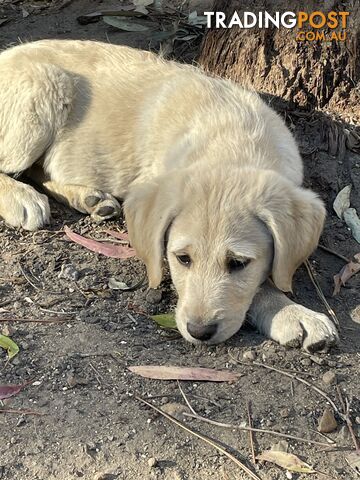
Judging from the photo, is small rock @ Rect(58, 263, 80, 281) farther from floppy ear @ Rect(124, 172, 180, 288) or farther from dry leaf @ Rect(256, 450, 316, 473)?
dry leaf @ Rect(256, 450, 316, 473)

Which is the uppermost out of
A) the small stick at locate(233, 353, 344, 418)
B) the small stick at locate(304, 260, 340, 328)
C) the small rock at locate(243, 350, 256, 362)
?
the small stick at locate(233, 353, 344, 418)

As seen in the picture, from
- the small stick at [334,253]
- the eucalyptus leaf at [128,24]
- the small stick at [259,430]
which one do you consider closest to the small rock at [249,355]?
the small stick at [259,430]

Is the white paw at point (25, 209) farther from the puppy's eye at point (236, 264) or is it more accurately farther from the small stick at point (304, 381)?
the small stick at point (304, 381)

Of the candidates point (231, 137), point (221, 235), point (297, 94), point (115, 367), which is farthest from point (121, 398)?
point (297, 94)

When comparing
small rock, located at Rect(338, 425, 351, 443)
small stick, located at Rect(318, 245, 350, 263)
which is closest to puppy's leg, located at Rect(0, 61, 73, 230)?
small stick, located at Rect(318, 245, 350, 263)

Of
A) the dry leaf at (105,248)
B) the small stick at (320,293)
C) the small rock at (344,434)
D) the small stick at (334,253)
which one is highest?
the dry leaf at (105,248)

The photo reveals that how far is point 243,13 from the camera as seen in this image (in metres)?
5.71

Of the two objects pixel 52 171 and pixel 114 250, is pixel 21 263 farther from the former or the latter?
pixel 52 171

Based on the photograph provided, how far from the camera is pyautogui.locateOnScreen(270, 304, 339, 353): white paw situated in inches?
148

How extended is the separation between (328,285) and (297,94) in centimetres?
191

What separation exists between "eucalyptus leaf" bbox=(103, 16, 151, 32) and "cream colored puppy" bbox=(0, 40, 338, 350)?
1.82 metres

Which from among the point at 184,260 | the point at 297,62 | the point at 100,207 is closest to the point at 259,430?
the point at 184,260

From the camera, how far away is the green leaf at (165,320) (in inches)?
156

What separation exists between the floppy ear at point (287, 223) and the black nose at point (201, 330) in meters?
0.51
